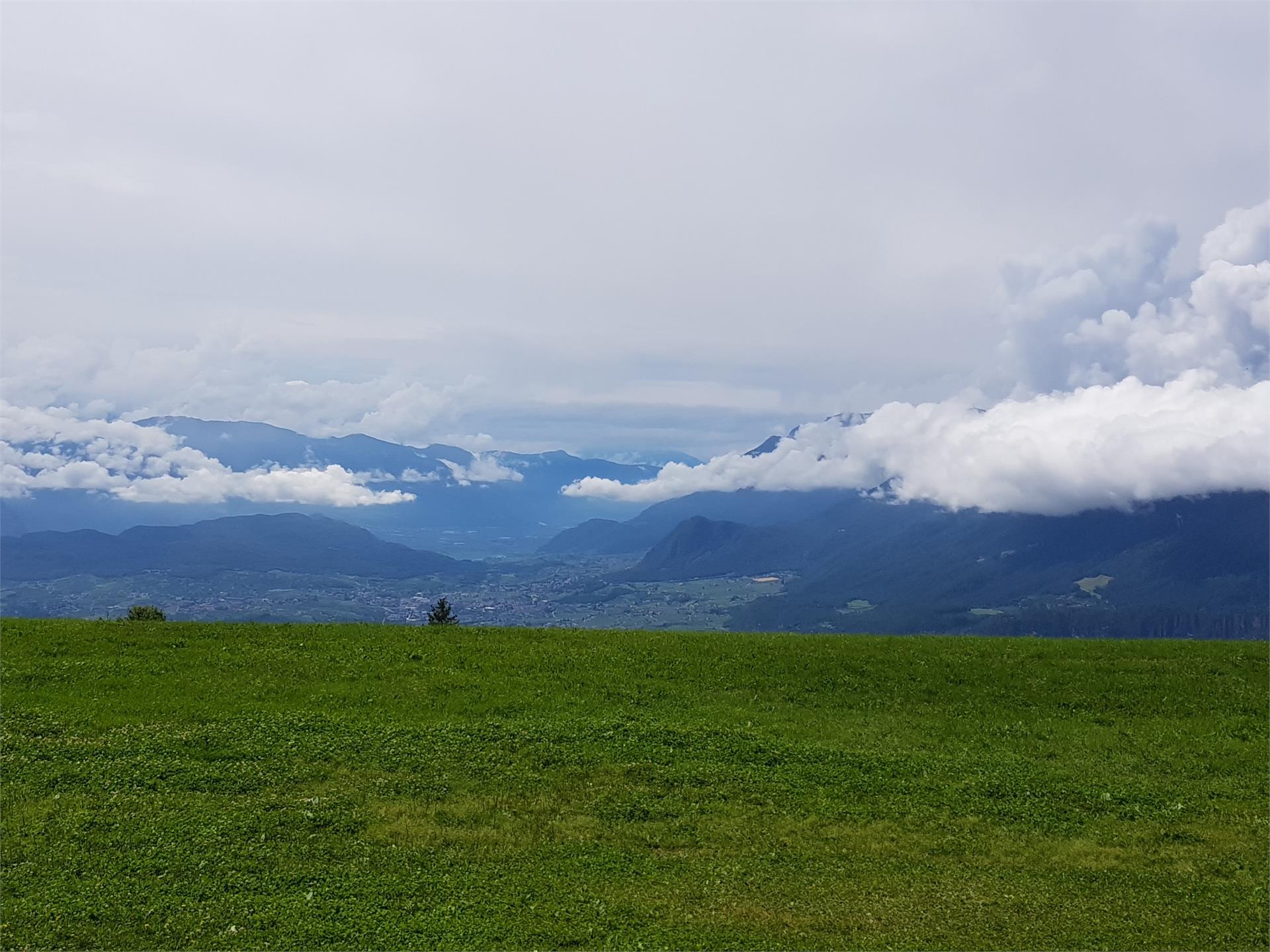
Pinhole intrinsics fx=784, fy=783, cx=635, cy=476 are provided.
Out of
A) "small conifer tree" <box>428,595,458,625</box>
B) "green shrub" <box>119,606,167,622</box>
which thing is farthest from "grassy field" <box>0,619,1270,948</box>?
"small conifer tree" <box>428,595,458,625</box>

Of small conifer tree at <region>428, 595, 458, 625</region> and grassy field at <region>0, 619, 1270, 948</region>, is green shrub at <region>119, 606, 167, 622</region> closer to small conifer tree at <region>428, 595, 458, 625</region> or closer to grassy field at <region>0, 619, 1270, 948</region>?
grassy field at <region>0, 619, 1270, 948</region>

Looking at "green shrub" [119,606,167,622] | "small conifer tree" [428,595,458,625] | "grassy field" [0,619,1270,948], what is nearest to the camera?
"grassy field" [0,619,1270,948]

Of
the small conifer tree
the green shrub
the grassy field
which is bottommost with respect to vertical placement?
the grassy field

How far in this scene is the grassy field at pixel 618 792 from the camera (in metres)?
15.7

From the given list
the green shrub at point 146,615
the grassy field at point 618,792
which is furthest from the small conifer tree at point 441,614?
the grassy field at point 618,792

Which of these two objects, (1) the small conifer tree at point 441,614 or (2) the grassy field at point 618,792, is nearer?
(2) the grassy field at point 618,792

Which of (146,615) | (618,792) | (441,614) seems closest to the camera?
(618,792)

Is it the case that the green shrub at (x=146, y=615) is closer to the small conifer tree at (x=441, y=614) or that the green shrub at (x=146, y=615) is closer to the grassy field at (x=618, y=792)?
the grassy field at (x=618, y=792)

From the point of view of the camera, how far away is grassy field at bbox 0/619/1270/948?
51.5ft

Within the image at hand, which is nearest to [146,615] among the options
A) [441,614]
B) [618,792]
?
[441,614]

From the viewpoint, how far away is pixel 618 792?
70.7ft

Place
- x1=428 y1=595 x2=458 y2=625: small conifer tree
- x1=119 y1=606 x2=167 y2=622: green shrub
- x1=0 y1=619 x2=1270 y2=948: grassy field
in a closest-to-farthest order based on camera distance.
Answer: x1=0 y1=619 x2=1270 y2=948: grassy field
x1=119 y1=606 x2=167 y2=622: green shrub
x1=428 y1=595 x2=458 y2=625: small conifer tree

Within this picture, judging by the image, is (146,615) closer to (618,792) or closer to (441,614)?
(441,614)

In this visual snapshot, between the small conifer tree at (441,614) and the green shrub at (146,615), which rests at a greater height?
the green shrub at (146,615)
